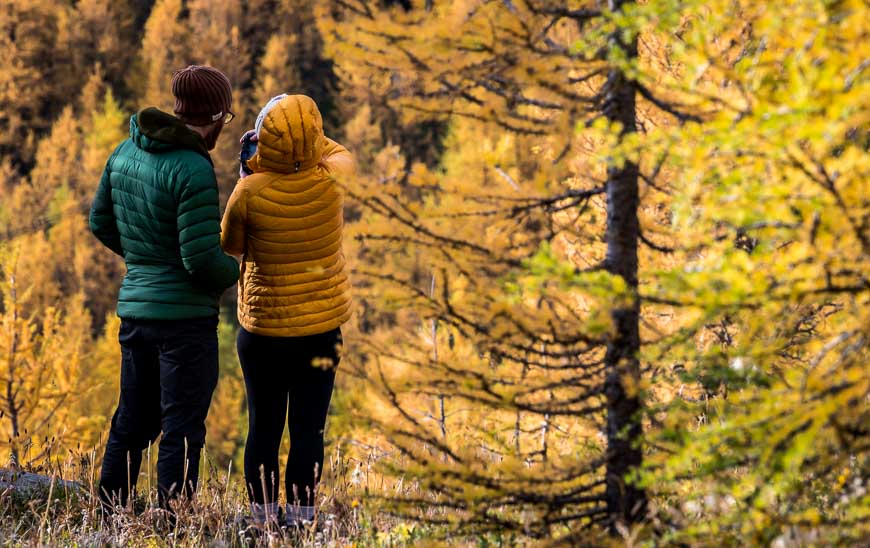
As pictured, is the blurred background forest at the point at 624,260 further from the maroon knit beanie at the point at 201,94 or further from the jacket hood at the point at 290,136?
the maroon knit beanie at the point at 201,94

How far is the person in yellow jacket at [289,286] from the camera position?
3.15 m

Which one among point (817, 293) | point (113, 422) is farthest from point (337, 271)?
point (817, 293)

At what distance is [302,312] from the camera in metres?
3.24

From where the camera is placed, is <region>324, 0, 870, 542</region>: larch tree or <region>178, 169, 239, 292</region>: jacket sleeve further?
<region>178, 169, 239, 292</region>: jacket sleeve

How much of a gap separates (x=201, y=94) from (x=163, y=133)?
205mm

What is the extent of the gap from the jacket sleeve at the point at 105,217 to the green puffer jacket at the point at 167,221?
0.07ft

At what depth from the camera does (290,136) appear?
3086 mm

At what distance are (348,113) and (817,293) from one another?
59.9 m

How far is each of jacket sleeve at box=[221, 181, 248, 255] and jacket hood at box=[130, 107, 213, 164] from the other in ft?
0.56

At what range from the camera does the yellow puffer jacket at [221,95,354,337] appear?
3.17m

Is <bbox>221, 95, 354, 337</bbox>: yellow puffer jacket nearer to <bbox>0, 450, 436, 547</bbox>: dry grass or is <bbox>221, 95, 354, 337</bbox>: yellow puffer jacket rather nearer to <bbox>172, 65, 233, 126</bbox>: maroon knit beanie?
<bbox>172, 65, 233, 126</bbox>: maroon knit beanie

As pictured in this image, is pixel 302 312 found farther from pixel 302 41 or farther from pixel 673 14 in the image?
pixel 302 41

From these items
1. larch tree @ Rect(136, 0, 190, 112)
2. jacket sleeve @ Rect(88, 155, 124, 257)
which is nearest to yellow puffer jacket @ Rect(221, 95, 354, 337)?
jacket sleeve @ Rect(88, 155, 124, 257)

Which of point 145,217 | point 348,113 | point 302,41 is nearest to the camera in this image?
point 145,217
